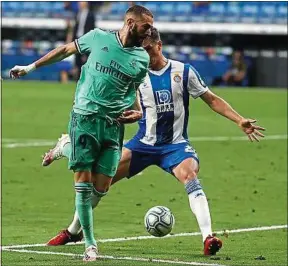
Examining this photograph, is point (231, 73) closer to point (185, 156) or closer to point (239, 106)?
point (239, 106)

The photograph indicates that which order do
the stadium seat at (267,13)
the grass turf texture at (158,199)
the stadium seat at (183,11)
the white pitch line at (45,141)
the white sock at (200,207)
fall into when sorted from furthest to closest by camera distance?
the stadium seat at (183,11) < the stadium seat at (267,13) < the white pitch line at (45,141) < the grass turf texture at (158,199) < the white sock at (200,207)

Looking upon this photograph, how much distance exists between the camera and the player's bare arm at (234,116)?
11.5 metres

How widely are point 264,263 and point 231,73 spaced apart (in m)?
30.9

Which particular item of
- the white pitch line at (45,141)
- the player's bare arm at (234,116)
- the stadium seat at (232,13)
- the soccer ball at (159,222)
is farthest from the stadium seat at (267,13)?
the soccer ball at (159,222)

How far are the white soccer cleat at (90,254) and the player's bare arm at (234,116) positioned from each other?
1.94 m

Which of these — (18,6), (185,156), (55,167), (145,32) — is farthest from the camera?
(18,6)

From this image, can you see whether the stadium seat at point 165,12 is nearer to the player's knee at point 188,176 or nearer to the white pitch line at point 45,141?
the white pitch line at point 45,141

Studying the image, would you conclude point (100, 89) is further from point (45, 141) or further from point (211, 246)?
point (45, 141)

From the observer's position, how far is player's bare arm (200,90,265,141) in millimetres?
11453

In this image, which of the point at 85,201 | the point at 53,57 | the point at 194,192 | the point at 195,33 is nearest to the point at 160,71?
the point at 194,192

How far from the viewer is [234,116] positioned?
11.7 m

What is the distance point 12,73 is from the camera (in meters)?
10.6

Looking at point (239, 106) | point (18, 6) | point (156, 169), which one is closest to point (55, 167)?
point (156, 169)

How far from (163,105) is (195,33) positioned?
32661mm
